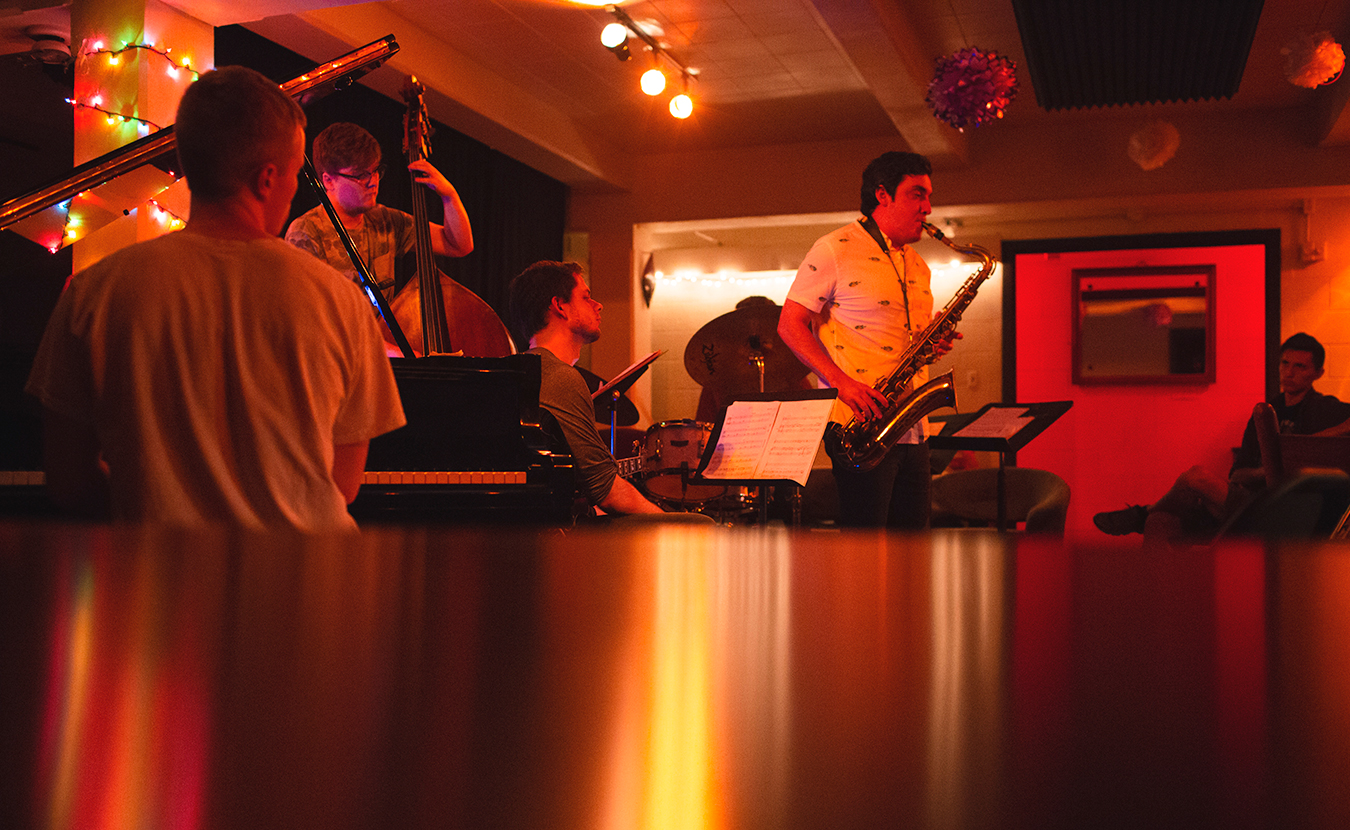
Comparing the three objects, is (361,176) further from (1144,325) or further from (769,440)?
(1144,325)

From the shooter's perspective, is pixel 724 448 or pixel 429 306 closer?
pixel 724 448

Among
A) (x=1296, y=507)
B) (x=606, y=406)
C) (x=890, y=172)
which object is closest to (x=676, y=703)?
(x=1296, y=507)

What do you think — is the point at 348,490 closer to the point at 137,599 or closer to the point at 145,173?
the point at 137,599

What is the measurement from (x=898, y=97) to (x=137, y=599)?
583 cm

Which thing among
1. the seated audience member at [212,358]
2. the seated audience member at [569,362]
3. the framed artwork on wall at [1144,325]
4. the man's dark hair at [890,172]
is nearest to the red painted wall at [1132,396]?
the framed artwork on wall at [1144,325]

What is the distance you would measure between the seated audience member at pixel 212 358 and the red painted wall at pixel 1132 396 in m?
6.44

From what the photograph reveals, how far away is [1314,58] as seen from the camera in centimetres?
447

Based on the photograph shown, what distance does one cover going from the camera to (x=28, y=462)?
7.63ft

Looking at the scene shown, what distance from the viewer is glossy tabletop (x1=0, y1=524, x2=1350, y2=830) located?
0.12 m

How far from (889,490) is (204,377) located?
1778mm

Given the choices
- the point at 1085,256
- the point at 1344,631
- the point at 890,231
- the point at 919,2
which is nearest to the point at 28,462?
the point at 890,231

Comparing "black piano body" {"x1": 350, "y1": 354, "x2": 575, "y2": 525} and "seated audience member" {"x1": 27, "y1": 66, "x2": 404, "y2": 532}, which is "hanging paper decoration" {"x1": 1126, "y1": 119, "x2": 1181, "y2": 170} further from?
"seated audience member" {"x1": 27, "y1": 66, "x2": 404, "y2": 532}

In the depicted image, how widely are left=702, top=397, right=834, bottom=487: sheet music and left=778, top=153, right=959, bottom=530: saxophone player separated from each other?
0.74ft

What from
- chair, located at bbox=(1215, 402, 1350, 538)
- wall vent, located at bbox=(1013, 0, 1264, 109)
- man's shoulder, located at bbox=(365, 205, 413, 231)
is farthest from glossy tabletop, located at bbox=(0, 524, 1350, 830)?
wall vent, located at bbox=(1013, 0, 1264, 109)
